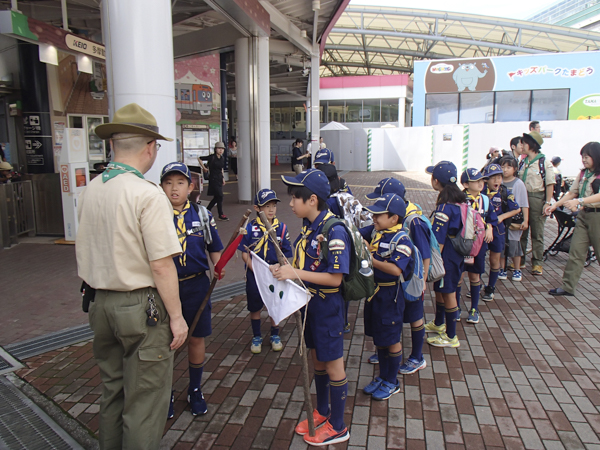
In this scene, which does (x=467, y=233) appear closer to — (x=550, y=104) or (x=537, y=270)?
(x=537, y=270)

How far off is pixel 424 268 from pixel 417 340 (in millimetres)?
751

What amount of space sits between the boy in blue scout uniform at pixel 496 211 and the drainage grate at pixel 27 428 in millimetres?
4941

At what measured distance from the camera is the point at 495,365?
4.25 meters

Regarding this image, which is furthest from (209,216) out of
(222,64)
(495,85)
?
(495,85)

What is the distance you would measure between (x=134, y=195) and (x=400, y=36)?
34791 millimetres

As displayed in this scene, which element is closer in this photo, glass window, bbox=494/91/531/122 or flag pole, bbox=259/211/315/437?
flag pole, bbox=259/211/315/437

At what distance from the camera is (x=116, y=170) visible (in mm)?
2416

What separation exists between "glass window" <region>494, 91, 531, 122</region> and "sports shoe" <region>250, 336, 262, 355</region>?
24.9 metres

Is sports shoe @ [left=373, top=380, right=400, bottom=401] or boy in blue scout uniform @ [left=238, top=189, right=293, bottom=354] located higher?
boy in blue scout uniform @ [left=238, top=189, right=293, bottom=354]

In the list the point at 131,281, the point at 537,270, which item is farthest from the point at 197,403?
the point at 537,270

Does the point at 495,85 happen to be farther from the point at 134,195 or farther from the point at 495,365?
the point at 134,195

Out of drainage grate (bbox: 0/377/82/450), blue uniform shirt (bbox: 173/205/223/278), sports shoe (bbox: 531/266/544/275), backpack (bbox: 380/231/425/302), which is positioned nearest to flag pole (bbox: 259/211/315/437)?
blue uniform shirt (bbox: 173/205/223/278)

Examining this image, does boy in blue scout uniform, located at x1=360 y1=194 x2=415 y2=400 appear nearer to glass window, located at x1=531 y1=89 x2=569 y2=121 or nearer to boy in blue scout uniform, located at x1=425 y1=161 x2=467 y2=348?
boy in blue scout uniform, located at x1=425 y1=161 x2=467 y2=348

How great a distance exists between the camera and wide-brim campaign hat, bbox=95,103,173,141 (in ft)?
7.93
